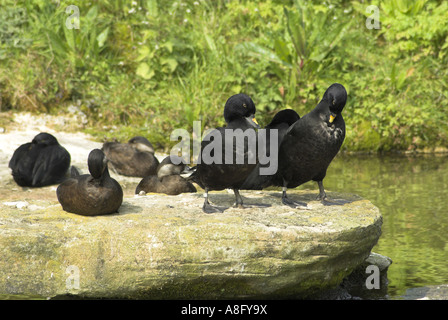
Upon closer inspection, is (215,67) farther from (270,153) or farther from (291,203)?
(291,203)

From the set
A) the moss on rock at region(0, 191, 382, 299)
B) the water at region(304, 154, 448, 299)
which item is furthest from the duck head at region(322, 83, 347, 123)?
the water at region(304, 154, 448, 299)

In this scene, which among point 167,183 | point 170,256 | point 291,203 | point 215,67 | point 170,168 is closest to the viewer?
point 170,256

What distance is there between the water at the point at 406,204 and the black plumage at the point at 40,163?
11.6 ft

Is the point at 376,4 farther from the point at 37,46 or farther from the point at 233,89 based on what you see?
the point at 37,46

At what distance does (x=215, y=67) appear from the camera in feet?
39.2

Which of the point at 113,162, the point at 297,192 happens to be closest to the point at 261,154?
the point at 297,192

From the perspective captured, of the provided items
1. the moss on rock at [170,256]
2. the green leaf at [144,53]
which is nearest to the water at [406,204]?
the moss on rock at [170,256]

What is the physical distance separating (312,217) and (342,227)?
13.5 inches

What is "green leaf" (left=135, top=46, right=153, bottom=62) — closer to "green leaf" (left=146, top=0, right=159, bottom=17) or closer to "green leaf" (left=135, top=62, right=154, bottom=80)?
"green leaf" (left=135, top=62, right=154, bottom=80)

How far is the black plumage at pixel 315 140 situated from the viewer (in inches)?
209

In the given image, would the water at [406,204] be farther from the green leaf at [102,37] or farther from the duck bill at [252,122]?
the green leaf at [102,37]

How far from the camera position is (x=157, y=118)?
1140 cm

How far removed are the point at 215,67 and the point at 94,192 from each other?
724cm

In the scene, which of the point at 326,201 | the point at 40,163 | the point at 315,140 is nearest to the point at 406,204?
the point at 326,201
